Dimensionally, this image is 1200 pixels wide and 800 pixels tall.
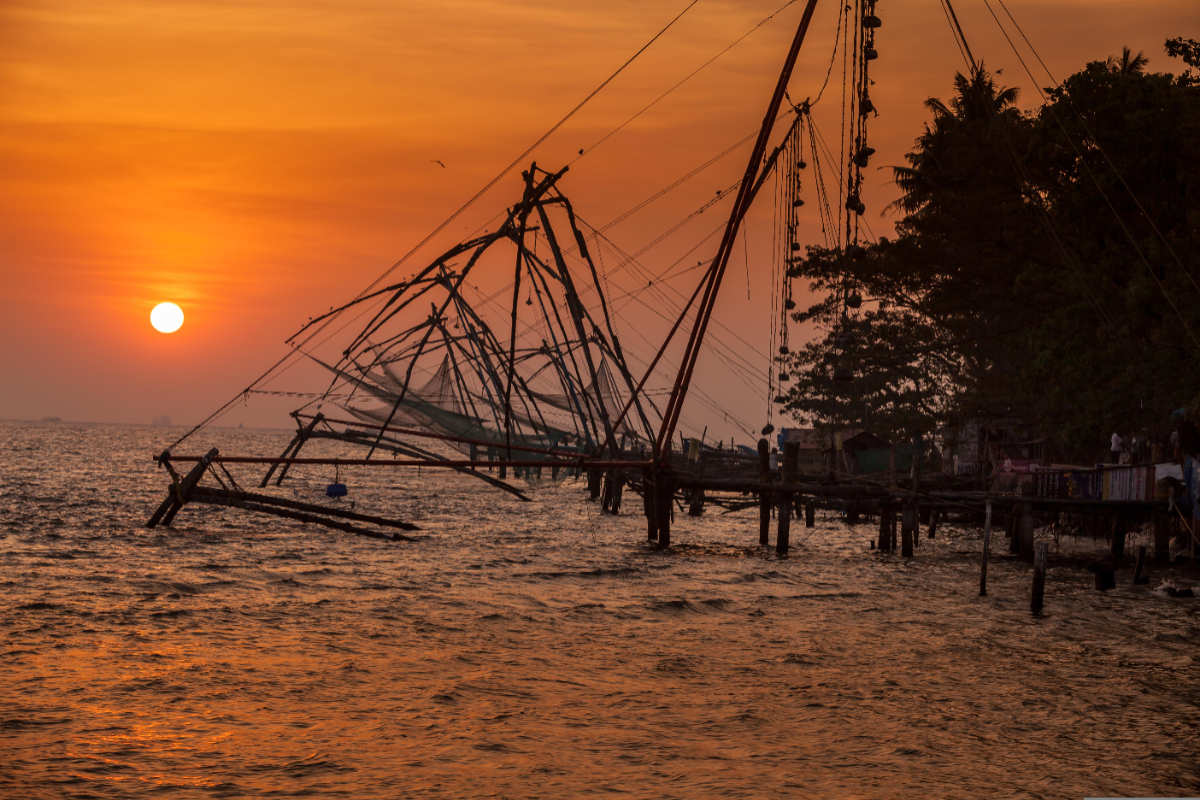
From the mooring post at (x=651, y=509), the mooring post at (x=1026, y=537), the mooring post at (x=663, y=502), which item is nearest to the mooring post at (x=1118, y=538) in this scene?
the mooring post at (x=1026, y=537)

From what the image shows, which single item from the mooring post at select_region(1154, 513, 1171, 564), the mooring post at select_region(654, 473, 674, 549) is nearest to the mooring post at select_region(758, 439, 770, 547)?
the mooring post at select_region(654, 473, 674, 549)

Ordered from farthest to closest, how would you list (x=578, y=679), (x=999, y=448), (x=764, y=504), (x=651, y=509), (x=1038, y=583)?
1. (x=999, y=448)
2. (x=764, y=504)
3. (x=651, y=509)
4. (x=1038, y=583)
5. (x=578, y=679)

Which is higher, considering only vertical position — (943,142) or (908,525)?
(943,142)

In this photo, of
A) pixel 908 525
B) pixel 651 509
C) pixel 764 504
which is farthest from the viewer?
pixel 764 504

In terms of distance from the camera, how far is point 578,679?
11.5 meters

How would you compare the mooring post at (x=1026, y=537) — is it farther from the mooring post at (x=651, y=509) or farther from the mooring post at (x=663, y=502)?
the mooring post at (x=651, y=509)

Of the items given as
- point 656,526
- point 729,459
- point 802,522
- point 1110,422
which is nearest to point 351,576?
point 656,526

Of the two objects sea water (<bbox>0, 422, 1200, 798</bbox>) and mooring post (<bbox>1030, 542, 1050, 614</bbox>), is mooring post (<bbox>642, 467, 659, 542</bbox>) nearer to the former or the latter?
sea water (<bbox>0, 422, 1200, 798</bbox>)

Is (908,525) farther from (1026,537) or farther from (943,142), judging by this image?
(943,142)

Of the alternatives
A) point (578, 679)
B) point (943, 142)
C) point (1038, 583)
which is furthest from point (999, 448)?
point (578, 679)

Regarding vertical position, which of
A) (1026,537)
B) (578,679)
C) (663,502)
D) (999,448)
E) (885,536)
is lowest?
(578,679)

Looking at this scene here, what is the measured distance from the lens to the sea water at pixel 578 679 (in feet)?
27.8

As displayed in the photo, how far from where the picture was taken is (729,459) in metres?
Answer: 49.2

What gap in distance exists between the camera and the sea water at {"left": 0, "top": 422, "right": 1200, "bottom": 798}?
846cm
